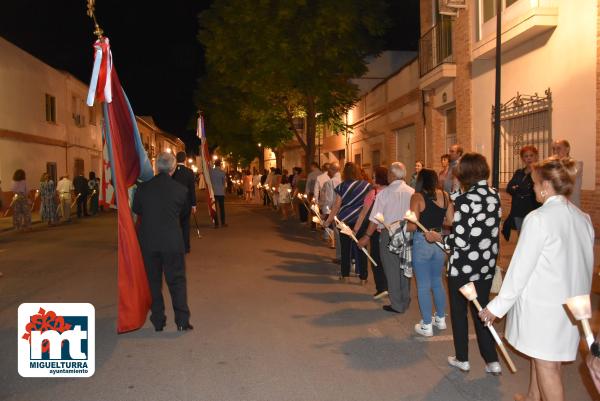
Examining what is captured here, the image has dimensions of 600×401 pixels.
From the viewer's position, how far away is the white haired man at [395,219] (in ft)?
22.5

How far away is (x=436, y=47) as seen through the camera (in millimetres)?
17656

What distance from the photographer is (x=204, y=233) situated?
52.0ft

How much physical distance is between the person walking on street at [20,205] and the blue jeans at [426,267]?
44.9ft

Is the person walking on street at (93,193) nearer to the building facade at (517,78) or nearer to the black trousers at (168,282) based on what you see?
the building facade at (517,78)

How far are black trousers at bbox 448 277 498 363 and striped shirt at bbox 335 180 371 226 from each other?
11.8 feet

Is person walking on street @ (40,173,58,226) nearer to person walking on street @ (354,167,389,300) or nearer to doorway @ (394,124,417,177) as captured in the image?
doorway @ (394,124,417,177)

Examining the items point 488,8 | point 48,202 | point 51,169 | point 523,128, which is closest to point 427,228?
point 523,128

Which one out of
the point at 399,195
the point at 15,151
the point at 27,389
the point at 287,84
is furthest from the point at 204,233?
the point at 15,151

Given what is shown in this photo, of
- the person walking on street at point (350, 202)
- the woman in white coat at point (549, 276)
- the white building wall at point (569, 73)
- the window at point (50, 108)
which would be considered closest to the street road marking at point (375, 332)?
the person walking on street at point (350, 202)

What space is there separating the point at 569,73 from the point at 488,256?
25.3ft

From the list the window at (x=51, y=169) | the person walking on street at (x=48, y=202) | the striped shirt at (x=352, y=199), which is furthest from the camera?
the window at (x=51, y=169)

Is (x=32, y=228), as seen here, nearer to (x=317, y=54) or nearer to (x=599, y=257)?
(x=317, y=54)

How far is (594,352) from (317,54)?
1917 centimetres

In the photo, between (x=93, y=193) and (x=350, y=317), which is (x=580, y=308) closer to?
(x=350, y=317)
